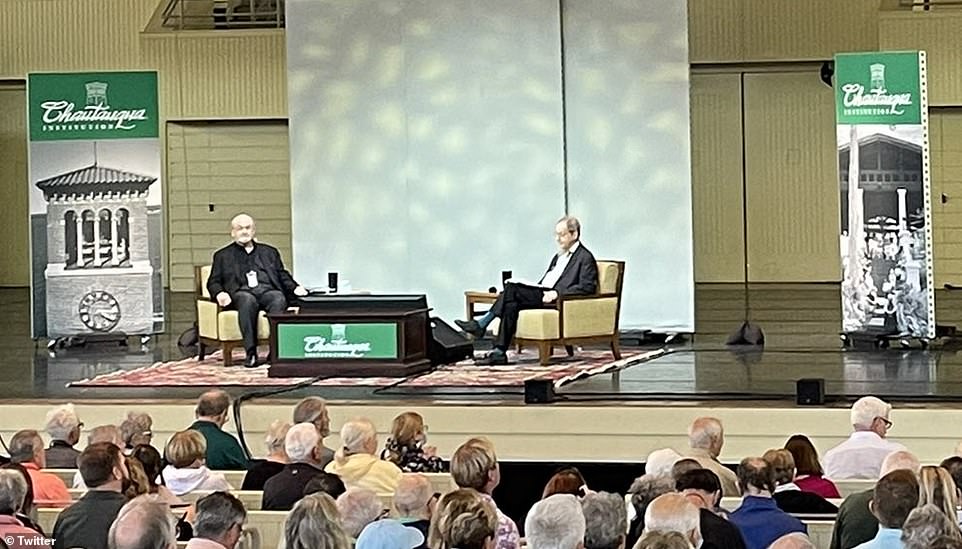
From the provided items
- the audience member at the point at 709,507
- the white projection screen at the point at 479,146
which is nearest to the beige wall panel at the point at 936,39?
the white projection screen at the point at 479,146

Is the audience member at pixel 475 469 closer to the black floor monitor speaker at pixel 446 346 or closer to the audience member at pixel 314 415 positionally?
the audience member at pixel 314 415

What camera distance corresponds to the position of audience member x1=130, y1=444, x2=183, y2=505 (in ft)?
20.7

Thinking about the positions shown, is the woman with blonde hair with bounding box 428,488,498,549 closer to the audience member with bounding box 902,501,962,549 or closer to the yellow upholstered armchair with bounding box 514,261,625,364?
the audience member with bounding box 902,501,962,549

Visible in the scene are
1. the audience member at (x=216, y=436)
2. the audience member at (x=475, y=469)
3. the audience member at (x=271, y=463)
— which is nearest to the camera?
the audience member at (x=475, y=469)

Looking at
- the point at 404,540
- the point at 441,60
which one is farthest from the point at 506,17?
the point at 404,540

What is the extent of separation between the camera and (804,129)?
2030cm

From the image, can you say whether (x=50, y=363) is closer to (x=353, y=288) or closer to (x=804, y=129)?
(x=353, y=288)

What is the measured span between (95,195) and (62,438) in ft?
19.3

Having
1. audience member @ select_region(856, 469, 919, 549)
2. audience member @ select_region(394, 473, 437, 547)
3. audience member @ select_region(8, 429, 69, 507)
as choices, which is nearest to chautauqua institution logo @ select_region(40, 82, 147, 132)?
audience member @ select_region(8, 429, 69, 507)

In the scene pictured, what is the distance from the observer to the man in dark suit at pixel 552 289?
38.9ft

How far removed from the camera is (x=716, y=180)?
20.7m

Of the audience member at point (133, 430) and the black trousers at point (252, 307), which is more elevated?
the black trousers at point (252, 307)

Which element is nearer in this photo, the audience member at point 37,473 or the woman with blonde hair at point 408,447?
the audience member at point 37,473

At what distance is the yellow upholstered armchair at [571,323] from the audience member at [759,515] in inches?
229
